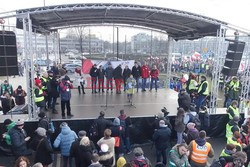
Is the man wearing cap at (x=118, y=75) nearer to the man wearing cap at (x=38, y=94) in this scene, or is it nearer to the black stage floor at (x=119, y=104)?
the black stage floor at (x=119, y=104)

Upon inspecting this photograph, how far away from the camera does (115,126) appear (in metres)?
6.20

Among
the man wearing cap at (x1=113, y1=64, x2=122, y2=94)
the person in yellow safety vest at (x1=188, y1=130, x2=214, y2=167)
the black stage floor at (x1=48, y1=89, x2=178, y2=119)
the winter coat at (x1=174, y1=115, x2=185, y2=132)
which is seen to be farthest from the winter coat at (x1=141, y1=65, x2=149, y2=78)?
the person in yellow safety vest at (x1=188, y1=130, x2=214, y2=167)

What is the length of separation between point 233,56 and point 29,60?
25.0 feet

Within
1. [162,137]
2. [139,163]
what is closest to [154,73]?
[162,137]

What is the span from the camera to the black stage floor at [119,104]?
908 centimetres

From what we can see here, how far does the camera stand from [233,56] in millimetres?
8742

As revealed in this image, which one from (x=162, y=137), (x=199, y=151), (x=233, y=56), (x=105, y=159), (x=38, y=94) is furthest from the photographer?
(x=233, y=56)

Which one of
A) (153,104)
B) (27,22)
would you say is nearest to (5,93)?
(27,22)

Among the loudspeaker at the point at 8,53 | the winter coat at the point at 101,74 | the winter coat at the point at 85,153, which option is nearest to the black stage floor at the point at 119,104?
the winter coat at the point at 101,74

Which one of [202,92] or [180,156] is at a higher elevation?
[202,92]

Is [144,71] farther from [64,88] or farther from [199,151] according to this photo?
[199,151]

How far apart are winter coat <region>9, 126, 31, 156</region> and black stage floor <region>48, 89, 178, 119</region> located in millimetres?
2770

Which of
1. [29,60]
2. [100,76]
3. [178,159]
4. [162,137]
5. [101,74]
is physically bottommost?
[162,137]

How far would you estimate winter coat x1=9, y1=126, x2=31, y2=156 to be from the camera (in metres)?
5.48
